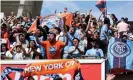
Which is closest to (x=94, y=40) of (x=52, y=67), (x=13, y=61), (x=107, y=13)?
(x=52, y=67)

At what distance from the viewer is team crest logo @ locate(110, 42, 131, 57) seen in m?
10.9

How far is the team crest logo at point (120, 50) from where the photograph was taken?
10.9 metres

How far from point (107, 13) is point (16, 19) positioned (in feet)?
8.95

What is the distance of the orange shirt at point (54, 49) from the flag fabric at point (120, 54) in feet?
3.82

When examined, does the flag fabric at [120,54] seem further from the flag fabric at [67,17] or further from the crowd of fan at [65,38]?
the flag fabric at [67,17]

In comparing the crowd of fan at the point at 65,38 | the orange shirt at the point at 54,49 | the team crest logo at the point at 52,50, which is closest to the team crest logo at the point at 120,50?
the crowd of fan at the point at 65,38

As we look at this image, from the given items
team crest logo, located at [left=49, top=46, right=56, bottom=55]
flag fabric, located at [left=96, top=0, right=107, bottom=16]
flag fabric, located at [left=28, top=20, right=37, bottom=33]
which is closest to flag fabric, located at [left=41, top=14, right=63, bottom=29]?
flag fabric, located at [left=28, top=20, right=37, bottom=33]

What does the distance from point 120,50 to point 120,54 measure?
0.09 metres

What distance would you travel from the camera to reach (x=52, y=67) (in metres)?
11.0

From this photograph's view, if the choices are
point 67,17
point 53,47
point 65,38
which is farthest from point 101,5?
point 53,47

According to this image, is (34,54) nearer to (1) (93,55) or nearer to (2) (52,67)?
(2) (52,67)

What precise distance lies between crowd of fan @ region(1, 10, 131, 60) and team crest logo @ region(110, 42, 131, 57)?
0.30 m

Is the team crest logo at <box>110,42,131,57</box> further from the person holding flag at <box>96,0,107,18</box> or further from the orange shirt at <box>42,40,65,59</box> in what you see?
the person holding flag at <box>96,0,107,18</box>

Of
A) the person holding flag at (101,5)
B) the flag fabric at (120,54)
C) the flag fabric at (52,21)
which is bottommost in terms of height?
the flag fabric at (120,54)
